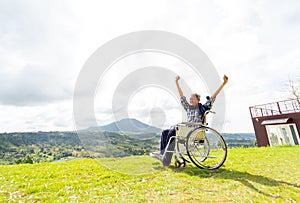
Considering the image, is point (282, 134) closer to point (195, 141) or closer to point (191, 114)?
point (191, 114)

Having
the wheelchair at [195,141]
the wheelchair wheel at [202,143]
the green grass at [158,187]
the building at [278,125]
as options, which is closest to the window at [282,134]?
the building at [278,125]

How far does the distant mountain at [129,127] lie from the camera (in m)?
5.34

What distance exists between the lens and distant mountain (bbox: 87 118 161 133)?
210 inches

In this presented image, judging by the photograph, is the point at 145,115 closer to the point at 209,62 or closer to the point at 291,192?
the point at 209,62

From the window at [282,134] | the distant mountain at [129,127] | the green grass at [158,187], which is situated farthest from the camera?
the window at [282,134]

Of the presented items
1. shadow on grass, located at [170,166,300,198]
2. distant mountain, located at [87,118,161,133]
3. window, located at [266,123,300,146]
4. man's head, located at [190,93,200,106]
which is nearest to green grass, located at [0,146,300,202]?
shadow on grass, located at [170,166,300,198]

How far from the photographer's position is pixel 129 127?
5609 mm

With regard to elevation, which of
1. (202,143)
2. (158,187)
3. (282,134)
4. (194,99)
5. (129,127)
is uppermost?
(282,134)

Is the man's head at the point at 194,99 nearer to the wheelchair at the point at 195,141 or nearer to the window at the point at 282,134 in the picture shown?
the wheelchair at the point at 195,141

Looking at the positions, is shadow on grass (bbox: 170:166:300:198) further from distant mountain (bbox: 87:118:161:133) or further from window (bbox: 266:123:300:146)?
window (bbox: 266:123:300:146)

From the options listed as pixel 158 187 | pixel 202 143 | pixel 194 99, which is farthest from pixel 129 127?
pixel 158 187

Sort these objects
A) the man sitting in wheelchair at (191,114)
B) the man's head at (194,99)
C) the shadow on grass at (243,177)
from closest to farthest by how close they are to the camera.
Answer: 1. the shadow on grass at (243,177)
2. the man sitting in wheelchair at (191,114)
3. the man's head at (194,99)

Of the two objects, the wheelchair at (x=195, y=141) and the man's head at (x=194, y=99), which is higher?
the man's head at (x=194, y=99)

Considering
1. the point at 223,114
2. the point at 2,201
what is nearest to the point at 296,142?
the point at 223,114
